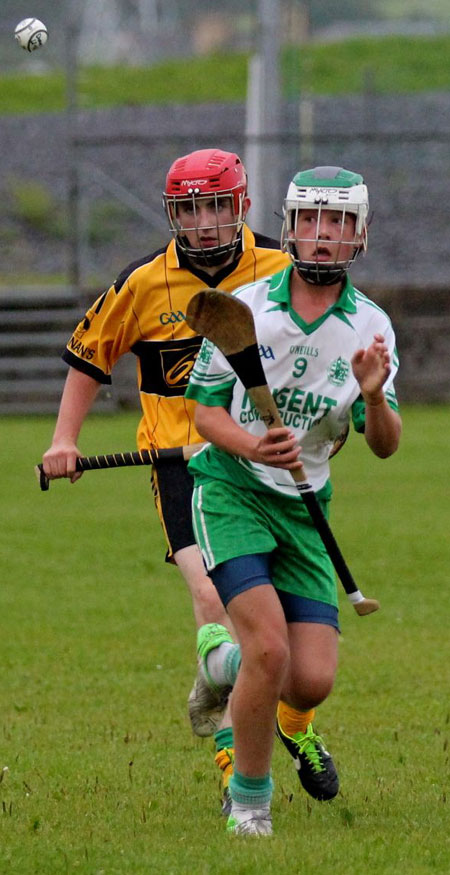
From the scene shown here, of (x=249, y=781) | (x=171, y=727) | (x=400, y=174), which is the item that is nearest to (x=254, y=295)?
(x=249, y=781)

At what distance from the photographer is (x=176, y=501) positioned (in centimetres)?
607

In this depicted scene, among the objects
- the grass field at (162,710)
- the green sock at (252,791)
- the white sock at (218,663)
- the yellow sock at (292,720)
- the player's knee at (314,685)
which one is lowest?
the grass field at (162,710)

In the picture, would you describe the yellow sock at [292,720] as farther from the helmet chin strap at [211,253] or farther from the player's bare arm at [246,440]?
the helmet chin strap at [211,253]

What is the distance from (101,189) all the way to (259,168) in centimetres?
222

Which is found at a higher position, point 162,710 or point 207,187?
point 207,187

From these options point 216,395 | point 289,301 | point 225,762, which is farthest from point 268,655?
point 289,301

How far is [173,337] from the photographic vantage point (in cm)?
615

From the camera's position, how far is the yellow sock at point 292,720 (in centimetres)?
573

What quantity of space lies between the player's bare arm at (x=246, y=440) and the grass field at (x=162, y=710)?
43.8 inches

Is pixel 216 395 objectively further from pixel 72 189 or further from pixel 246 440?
pixel 72 189

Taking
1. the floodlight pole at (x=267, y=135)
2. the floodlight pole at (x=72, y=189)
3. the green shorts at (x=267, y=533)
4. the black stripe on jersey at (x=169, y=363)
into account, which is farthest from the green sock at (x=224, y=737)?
the floodlight pole at (x=72, y=189)

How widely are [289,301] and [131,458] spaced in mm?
1081

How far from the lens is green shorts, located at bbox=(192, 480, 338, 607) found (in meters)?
5.11

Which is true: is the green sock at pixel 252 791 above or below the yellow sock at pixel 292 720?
above
